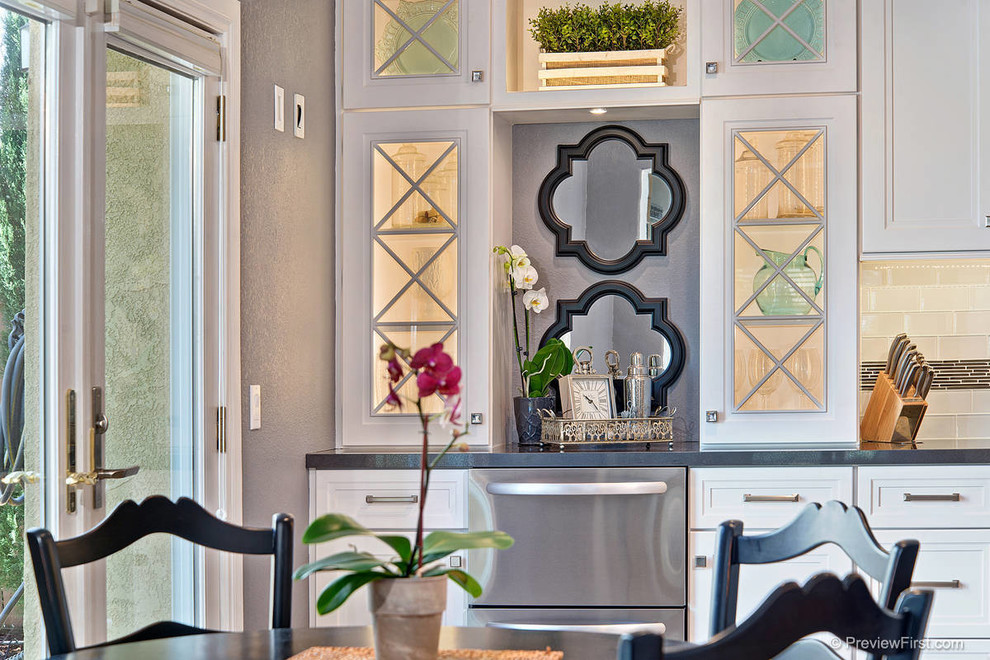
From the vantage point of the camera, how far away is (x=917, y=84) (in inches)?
129

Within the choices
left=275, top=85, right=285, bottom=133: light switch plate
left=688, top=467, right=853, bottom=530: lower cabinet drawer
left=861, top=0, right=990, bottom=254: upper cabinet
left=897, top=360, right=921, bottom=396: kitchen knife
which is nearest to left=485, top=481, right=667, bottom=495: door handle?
left=688, top=467, right=853, bottom=530: lower cabinet drawer

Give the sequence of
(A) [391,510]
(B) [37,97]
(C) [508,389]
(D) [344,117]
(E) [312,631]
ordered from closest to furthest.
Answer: (E) [312,631], (B) [37,97], (A) [391,510], (D) [344,117], (C) [508,389]

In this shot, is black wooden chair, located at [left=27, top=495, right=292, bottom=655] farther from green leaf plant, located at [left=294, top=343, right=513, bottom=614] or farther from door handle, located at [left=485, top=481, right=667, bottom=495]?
door handle, located at [left=485, top=481, right=667, bottom=495]

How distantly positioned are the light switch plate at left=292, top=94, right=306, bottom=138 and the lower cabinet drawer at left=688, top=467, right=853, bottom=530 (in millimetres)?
1566

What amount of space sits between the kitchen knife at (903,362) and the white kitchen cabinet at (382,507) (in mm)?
1475

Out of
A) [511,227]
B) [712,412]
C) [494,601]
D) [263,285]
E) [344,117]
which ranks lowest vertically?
[494,601]

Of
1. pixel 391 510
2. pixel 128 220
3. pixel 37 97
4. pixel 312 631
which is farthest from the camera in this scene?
pixel 391 510

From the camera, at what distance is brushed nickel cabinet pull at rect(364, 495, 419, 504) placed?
3.21 meters

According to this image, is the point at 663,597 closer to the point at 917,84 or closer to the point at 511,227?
the point at 511,227

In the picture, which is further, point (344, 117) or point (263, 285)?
point (344, 117)

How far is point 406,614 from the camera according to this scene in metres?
1.28

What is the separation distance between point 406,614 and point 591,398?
2.34 meters

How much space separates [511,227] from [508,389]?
0.60 meters

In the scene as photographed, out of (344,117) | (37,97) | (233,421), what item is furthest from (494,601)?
(37,97)
